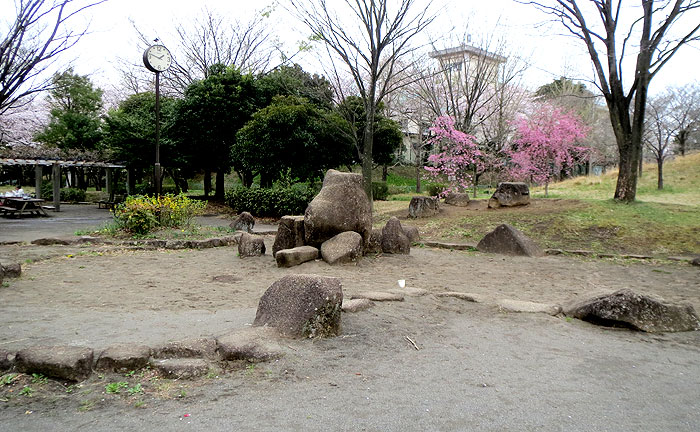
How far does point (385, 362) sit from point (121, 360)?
1.88 m

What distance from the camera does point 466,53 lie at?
19.0 metres

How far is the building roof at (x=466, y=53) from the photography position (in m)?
18.4

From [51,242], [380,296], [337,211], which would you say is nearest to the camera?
[380,296]

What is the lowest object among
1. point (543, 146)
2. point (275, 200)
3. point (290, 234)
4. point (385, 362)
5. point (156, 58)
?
point (385, 362)

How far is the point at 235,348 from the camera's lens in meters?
3.50

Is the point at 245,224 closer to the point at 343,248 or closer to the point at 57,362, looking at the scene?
the point at 343,248

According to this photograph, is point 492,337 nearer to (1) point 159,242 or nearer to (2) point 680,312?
(2) point 680,312

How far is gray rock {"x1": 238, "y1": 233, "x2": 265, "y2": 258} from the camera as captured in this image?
28.8 feet

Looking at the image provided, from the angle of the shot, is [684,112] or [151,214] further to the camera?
[684,112]

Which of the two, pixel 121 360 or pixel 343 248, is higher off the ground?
pixel 343 248

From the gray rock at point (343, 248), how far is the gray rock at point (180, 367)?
4.54 meters

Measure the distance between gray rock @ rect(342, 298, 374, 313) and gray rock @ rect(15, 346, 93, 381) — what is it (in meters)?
2.30

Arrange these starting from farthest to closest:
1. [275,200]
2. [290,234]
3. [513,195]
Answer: [275,200] < [513,195] < [290,234]

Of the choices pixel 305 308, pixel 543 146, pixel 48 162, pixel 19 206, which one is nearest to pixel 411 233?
pixel 305 308
